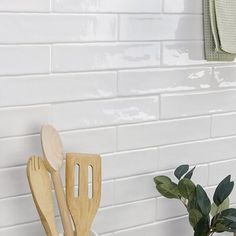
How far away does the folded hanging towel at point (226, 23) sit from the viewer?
1235 millimetres

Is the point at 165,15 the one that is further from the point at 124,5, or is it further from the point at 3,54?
the point at 3,54

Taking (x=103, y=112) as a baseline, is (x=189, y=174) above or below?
below

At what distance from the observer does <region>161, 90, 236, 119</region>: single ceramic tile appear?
49.7 inches

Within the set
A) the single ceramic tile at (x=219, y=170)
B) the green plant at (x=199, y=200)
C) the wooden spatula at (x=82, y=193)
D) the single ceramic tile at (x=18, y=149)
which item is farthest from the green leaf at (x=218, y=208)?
the single ceramic tile at (x=18, y=149)

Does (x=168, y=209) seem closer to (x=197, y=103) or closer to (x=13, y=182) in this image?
(x=197, y=103)

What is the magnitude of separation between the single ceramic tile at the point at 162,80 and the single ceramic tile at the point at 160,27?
0.08 metres

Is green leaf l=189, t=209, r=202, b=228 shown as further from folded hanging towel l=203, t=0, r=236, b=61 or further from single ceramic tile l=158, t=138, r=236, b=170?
folded hanging towel l=203, t=0, r=236, b=61

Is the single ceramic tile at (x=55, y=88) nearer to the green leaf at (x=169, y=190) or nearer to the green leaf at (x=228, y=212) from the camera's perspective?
the green leaf at (x=169, y=190)

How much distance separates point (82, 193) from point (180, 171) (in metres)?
0.28

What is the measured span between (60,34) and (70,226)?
383mm

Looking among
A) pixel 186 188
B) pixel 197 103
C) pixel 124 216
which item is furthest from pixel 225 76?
pixel 124 216

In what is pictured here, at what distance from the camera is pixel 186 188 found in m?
1.18

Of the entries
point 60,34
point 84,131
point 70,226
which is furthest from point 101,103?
point 70,226

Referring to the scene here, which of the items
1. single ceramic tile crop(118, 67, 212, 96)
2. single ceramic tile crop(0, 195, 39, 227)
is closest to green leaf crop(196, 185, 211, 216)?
single ceramic tile crop(118, 67, 212, 96)
